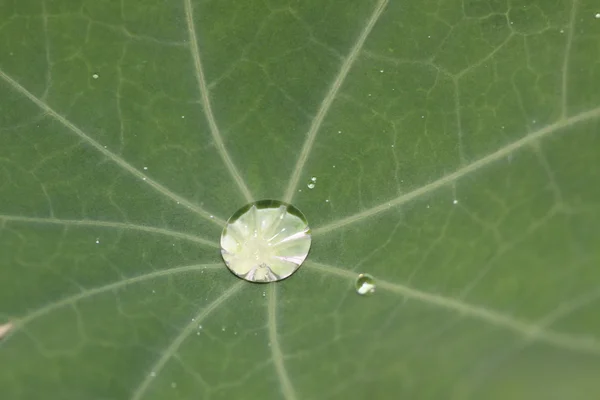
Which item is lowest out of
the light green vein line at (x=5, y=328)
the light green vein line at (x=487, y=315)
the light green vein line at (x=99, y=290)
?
the light green vein line at (x=487, y=315)

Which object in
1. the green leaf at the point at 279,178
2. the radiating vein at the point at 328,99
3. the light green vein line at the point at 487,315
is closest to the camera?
the light green vein line at the point at 487,315

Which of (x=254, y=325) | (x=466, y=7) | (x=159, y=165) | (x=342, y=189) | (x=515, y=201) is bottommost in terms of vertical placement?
(x=254, y=325)

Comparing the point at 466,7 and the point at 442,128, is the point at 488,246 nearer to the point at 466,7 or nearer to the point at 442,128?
the point at 442,128

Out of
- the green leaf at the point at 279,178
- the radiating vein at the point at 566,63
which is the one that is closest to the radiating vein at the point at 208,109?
the green leaf at the point at 279,178

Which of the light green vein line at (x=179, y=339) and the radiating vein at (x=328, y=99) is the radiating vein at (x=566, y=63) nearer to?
the radiating vein at (x=328, y=99)

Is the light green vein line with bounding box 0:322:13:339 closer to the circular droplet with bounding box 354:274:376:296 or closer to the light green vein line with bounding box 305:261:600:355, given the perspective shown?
the light green vein line with bounding box 305:261:600:355

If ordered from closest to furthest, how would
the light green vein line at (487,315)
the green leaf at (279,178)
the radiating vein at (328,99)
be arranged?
the light green vein line at (487,315) → the green leaf at (279,178) → the radiating vein at (328,99)

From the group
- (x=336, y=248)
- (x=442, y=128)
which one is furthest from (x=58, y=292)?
(x=442, y=128)
